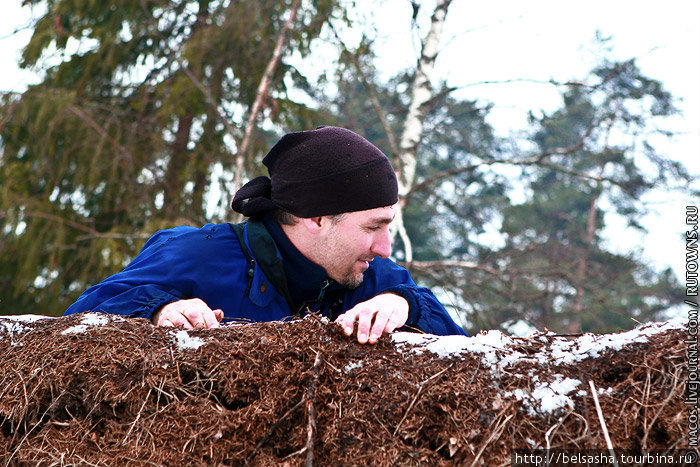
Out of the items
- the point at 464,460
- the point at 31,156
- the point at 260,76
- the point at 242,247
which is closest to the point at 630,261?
the point at 260,76

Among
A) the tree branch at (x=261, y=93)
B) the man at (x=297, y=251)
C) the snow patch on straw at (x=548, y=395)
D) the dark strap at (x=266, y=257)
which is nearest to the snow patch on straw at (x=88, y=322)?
the man at (x=297, y=251)

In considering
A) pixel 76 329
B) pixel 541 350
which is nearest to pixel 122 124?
pixel 76 329

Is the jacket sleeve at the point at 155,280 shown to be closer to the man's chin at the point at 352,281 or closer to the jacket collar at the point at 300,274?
the jacket collar at the point at 300,274

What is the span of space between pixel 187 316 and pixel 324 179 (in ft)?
3.33

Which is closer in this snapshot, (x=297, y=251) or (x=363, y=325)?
(x=363, y=325)

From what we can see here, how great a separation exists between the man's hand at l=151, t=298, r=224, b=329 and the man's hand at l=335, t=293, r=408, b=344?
1.79ft

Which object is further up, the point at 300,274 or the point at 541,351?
the point at 541,351

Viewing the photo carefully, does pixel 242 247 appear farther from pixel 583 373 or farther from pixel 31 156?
pixel 31 156

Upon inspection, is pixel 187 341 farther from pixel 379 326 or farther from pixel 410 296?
pixel 410 296

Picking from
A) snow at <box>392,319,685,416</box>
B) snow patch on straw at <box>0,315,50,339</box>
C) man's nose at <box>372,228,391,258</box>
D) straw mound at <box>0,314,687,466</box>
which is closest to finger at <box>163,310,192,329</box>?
straw mound at <box>0,314,687,466</box>

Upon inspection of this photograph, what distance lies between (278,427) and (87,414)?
26.5 inches

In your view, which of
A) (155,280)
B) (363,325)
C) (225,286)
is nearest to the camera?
(363,325)

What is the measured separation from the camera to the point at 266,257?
3350 mm

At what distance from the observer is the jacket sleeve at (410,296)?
3.18 m
